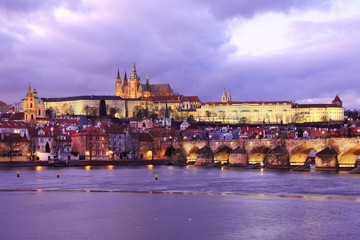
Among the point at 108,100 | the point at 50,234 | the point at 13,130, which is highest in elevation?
the point at 108,100

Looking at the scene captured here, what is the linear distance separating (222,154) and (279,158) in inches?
464

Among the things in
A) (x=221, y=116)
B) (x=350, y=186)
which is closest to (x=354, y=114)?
(x=221, y=116)

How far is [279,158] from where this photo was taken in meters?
50.4

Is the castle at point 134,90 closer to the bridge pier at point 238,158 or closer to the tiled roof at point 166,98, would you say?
the tiled roof at point 166,98

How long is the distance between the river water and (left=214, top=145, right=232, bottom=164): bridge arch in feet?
81.4

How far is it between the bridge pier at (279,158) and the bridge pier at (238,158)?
4.17 meters

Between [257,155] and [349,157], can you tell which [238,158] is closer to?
[257,155]

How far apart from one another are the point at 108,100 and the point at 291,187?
14394 cm

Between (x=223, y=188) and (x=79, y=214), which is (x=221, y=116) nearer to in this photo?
(x=223, y=188)

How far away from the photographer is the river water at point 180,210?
18.2 metres

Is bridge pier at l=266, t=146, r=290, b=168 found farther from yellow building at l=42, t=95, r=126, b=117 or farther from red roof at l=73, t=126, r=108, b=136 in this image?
yellow building at l=42, t=95, r=126, b=117

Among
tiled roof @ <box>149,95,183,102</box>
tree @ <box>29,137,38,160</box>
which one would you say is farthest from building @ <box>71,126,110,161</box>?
tiled roof @ <box>149,95,183,102</box>

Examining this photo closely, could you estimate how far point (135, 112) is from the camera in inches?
6841

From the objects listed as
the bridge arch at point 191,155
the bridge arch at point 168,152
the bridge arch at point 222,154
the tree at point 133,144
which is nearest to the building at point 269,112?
the bridge arch at point 168,152
